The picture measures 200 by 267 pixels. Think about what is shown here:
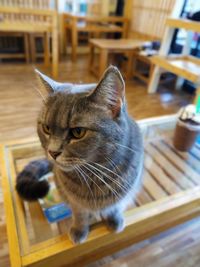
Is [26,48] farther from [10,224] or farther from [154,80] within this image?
[10,224]

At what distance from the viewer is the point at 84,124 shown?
0.52 m

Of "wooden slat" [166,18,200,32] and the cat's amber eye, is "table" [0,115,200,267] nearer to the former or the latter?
the cat's amber eye

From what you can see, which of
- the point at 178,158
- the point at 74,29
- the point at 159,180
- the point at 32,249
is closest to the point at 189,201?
the point at 159,180

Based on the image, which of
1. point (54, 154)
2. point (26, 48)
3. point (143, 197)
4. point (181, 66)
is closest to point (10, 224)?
point (54, 154)

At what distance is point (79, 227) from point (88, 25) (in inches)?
109

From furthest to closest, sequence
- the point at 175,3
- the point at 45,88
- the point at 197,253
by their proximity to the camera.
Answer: the point at 175,3 → the point at 197,253 → the point at 45,88

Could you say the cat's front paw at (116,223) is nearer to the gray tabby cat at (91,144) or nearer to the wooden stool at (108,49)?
the gray tabby cat at (91,144)

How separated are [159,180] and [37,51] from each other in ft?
8.36

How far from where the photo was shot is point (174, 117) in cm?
127

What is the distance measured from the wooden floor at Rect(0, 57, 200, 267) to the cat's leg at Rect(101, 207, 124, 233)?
245mm

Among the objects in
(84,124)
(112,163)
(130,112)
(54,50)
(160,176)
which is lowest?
(130,112)

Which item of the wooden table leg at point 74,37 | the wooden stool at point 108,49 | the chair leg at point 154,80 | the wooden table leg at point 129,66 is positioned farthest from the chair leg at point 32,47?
the chair leg at point 154,80

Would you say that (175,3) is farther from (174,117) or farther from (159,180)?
(159,180)

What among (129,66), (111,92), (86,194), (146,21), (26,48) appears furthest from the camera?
(146,21)
